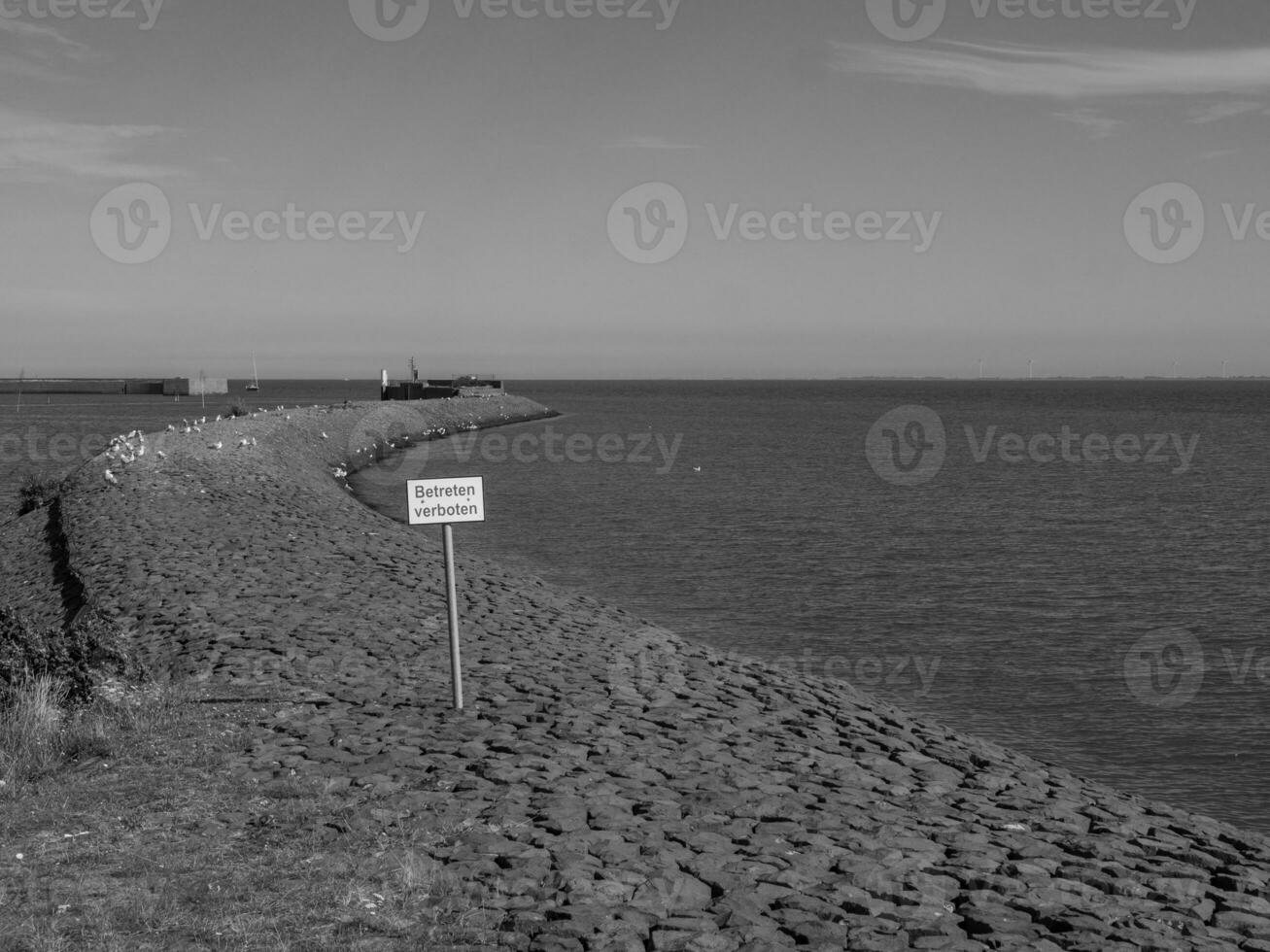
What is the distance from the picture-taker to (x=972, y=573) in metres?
29.0

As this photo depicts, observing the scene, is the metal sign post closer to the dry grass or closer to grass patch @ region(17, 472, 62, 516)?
the dry grass

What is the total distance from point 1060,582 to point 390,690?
19602mm

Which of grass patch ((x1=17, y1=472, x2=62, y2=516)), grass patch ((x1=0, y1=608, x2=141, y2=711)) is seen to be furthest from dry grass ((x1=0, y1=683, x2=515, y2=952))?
grass patch ((x1=17, y1=472, x2=62, y2=516))

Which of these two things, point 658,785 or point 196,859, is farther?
point 658,785

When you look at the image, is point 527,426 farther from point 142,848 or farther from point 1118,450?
point 142,848

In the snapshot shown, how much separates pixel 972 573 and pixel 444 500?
20.1 meters

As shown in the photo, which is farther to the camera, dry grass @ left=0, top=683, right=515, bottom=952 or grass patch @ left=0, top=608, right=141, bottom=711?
grass patch @ left=0, top=608, right=141, bottom=711

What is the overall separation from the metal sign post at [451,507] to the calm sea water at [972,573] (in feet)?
25.1

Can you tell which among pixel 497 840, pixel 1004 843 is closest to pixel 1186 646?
pixel 1004 843

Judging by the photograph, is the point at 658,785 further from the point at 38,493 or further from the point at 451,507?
the point at 38,493

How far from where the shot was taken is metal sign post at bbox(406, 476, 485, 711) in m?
11.7

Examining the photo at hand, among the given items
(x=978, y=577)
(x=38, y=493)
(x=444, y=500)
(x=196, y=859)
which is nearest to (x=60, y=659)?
(x=444, y=500)

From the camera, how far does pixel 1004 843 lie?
9.04m

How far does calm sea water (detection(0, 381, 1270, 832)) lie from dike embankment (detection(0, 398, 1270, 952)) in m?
2.70
